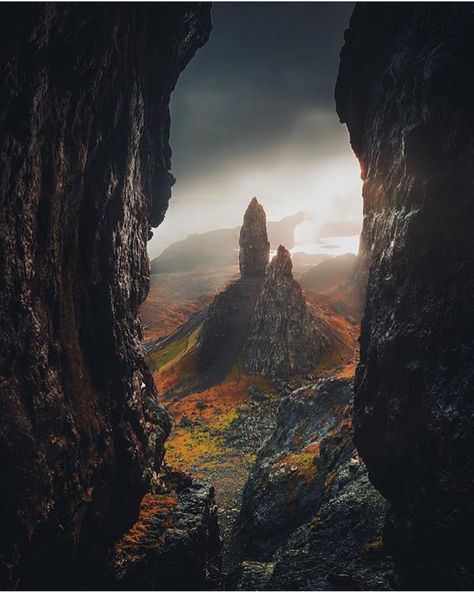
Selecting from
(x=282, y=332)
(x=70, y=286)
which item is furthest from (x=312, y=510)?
(x=282, y=332)

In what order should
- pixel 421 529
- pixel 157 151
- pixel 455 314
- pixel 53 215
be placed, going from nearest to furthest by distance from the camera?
pixel 455 314, pixel 421 529, pixel 53 215, pixel 157 151

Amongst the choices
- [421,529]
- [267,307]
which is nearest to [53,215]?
[421,529]

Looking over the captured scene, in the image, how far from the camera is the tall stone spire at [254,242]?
4417 inches

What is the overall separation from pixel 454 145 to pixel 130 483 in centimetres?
2086

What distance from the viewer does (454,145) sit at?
13055 mm

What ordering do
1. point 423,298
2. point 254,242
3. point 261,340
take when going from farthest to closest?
point 254,242 → point 261,340 → point 423,298

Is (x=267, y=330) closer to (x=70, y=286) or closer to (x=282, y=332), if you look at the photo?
(x=282, y=332)

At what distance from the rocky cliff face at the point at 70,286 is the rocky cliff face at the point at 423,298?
40.5 feet

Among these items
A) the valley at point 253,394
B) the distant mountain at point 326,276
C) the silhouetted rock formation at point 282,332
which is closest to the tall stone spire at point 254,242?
the valley at point 253,394

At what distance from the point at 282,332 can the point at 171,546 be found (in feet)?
220

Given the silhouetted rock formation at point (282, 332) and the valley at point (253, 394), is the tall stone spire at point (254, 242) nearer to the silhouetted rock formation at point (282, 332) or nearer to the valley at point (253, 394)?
the valley at point (253, 394)

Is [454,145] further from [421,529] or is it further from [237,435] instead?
[237,435]

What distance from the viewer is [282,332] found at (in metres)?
85.6

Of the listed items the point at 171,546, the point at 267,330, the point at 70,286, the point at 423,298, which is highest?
the point at 70,286
